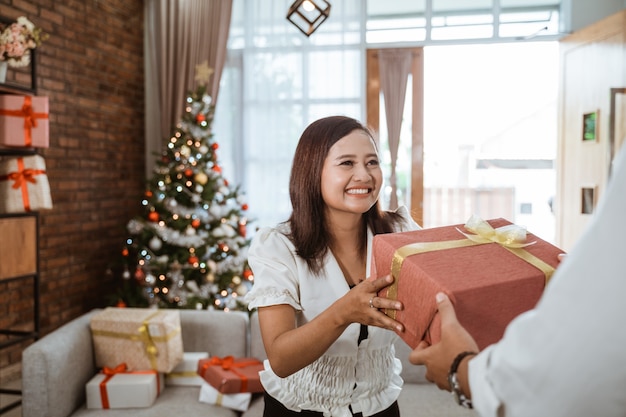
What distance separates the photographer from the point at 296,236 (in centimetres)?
156

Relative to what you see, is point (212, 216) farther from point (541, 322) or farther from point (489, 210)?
point (541, 322)

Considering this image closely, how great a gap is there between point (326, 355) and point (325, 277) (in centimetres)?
21

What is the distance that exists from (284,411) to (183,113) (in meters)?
4.18

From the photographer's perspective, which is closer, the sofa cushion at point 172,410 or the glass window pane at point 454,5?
the sofa cushion at point 172,410

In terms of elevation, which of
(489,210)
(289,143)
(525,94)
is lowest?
(489,210)

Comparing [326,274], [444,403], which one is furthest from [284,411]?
[444,403]

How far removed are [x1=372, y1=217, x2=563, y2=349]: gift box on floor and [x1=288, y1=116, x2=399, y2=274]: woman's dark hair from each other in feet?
1.05

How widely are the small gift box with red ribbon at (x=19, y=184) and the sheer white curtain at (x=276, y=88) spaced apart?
2443 millimetres

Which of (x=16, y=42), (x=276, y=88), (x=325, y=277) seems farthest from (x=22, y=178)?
(x=276, y=88)

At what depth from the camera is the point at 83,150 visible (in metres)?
4.50

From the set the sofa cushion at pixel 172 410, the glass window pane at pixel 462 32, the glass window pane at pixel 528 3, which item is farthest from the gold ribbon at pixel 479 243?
the glass window pane at pixel 528 3

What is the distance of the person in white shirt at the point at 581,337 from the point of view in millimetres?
611

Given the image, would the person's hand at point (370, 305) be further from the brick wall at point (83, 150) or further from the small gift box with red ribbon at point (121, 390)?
the brick wall at point (83, 150)

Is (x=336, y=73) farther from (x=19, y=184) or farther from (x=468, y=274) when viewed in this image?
(x=468, y=274)
